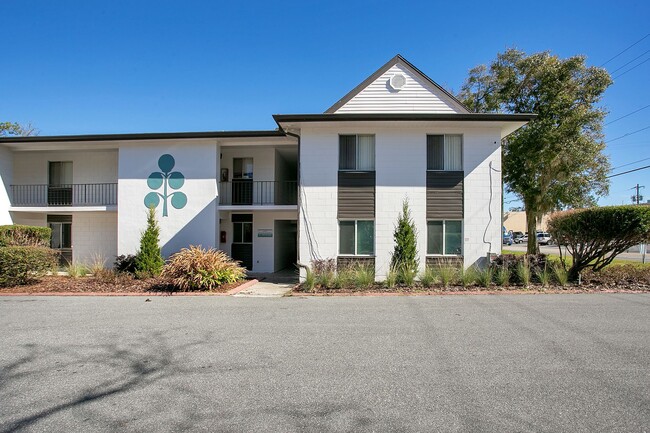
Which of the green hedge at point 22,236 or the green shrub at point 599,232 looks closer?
the green shrub at point 599,232

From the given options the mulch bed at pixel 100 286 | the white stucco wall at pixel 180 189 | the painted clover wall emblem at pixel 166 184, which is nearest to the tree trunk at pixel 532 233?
the mulch bed at pixel 100 286

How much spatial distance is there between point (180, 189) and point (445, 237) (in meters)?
11.0

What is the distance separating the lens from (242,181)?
56.5 feet

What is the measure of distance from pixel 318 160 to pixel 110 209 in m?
9.99

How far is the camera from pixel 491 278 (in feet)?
39.3

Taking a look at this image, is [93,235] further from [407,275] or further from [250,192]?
[407,275]

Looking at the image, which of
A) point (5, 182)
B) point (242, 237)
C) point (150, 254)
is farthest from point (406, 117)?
point (5, 182)

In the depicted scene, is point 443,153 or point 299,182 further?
point 443,153

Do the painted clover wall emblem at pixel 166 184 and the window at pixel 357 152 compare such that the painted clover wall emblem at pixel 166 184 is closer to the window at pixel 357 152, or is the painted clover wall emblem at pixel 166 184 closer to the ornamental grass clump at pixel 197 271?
the ornamental grass clump at pixel 197 271

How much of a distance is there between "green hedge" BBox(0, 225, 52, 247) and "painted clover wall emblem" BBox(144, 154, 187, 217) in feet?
12.8

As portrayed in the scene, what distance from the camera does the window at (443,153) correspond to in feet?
45.1

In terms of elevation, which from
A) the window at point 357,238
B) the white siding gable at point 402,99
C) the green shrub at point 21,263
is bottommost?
the green shrub at point 21,263

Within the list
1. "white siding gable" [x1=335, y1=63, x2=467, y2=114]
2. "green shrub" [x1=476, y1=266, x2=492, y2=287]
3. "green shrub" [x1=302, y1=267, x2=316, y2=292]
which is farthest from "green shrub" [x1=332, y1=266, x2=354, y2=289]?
"white siding gable" [x1=335, y1=63, x2=467, y2=114]

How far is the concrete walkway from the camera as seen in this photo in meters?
11.2
